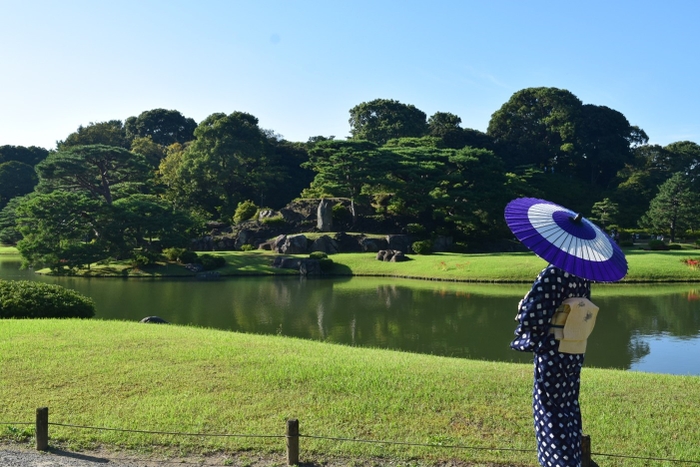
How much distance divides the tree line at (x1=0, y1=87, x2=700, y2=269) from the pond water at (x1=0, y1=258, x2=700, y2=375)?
17.8 ft

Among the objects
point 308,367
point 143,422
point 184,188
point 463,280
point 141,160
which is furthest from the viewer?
point 184,188

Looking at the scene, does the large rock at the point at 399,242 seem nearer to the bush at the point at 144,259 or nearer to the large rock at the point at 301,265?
the large rock at the point at 301,265

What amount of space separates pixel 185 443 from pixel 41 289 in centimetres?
1007

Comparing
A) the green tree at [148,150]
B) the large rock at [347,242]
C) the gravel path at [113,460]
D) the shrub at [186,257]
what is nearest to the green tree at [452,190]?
the large rock at [347,242]

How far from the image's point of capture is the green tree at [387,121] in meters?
54.9

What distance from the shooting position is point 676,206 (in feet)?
121

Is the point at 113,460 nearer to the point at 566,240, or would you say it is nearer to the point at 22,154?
the point at 566,240

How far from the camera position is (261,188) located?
47219 mm

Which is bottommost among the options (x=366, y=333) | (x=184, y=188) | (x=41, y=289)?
(x=366, y=333)

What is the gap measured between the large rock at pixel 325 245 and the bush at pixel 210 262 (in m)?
5.61

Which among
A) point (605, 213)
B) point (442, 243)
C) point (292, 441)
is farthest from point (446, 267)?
point (292, 441)

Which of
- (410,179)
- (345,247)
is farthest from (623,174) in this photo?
(345,247)

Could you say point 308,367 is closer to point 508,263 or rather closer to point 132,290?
point 132,290

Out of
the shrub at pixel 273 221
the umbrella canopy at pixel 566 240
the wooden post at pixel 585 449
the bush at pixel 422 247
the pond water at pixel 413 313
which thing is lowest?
the pond water at pixel 413 313
